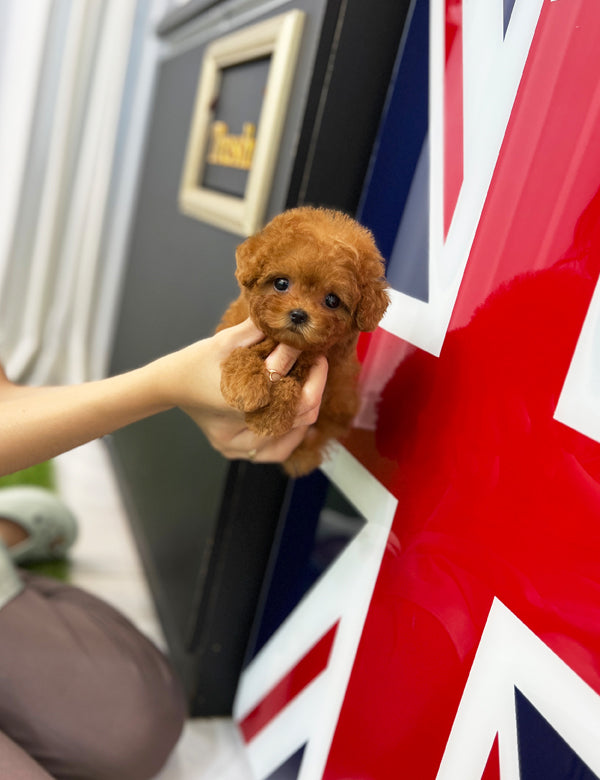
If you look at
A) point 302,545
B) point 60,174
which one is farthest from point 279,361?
point 60,174

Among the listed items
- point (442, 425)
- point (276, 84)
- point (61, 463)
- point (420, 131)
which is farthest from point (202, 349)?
point (61, 463)

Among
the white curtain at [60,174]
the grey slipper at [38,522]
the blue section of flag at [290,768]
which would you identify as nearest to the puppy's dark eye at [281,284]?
the blue section of flag at [290,768]

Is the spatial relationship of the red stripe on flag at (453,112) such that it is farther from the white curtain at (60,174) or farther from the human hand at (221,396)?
the white curtain at (60,174)

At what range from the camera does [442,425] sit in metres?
0.67

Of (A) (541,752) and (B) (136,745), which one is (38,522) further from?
(A) (541,752)

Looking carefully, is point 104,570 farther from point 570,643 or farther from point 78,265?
point 78,265

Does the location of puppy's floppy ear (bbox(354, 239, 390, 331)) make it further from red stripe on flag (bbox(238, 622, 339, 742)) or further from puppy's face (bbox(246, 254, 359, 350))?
red stripe on flag (bbox(238, 622, 339, 742))

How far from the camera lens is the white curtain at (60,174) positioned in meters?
2.15

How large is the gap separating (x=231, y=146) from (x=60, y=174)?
127 cm

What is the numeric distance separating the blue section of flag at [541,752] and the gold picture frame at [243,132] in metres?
0.72

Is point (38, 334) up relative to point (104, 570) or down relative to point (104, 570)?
up

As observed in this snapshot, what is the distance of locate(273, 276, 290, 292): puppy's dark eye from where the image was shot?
560 millimetres

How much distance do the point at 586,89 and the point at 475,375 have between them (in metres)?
0.25

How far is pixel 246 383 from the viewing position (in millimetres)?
580
